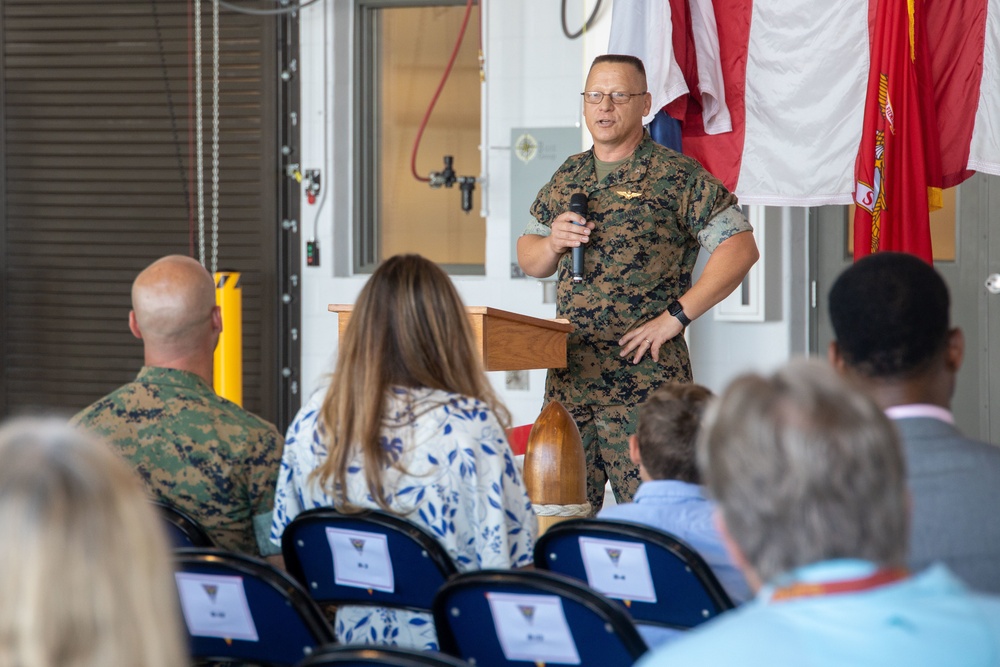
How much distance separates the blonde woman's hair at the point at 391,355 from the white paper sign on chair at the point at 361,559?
0.09 m

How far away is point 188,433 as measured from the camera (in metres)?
2.04

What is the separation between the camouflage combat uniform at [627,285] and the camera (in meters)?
3.23

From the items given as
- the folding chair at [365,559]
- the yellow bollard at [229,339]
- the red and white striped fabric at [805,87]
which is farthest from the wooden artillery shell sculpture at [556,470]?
the yellow bollard at [229,339]

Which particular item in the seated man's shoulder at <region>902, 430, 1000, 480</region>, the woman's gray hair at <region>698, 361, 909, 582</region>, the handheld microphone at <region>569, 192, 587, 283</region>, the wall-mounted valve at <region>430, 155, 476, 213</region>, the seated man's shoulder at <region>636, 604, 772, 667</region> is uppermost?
the wall-mounted valve at <region>430, 155, 476, 213</region>

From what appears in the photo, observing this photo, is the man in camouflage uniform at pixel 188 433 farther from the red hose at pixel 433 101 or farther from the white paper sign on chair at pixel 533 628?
the red hose at pixel 433 101

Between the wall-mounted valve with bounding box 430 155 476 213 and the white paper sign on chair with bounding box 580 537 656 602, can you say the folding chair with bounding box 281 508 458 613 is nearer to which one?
the white paper sign on chair with bounding box 580 537 656 602

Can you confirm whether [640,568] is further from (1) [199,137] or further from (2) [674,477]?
(1) [199,137]

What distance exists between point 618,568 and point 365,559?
15.5 inches

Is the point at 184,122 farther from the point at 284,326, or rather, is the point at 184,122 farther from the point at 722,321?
the point at 722,321

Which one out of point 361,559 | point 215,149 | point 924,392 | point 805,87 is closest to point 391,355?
point 361,559

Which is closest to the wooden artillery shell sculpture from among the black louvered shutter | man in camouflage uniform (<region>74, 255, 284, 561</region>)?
man in camouflage uniform (<region>74, 255, 284, 561</region>)

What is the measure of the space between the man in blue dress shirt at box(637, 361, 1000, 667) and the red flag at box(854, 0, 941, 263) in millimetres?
3117

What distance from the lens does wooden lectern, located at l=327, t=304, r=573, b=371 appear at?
294 cm

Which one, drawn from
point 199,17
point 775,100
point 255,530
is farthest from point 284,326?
point 255,530
